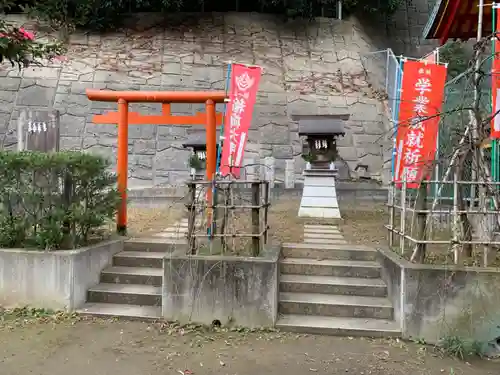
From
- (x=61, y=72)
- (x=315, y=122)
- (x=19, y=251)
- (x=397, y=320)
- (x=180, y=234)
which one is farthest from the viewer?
(x=61, y=72)

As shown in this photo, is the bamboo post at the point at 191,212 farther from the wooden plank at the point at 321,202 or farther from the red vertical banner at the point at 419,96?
the wooden plank at the point at 321,202

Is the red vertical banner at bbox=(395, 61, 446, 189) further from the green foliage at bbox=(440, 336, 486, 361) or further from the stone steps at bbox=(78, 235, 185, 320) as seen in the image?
the stone steps at bbox=(78, 235, 185, 320)

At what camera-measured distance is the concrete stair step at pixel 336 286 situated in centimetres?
496

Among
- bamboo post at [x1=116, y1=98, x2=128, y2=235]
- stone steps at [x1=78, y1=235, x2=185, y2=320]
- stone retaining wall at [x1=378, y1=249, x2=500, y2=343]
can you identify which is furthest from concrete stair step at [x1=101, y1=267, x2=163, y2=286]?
stone retaining wall at [x1=378, y1=249, x2=500, y2=343]

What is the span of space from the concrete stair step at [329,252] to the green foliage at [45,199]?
2745 millimetres

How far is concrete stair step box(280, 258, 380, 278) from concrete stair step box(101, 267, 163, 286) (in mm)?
1691

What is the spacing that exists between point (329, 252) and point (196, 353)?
8.35 ft

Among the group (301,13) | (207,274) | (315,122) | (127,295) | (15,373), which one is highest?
(301,13)

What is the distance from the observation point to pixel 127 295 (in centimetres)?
504

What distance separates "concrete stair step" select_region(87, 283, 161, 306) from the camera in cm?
498

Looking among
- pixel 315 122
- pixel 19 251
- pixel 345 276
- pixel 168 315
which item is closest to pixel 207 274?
pixel 168 315

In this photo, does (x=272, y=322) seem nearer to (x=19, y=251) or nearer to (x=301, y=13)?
(x=19, y=251)

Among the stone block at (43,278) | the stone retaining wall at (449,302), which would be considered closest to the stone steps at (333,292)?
the stone retaining wall at (449,302)

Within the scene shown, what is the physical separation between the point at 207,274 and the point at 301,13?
1912cm
